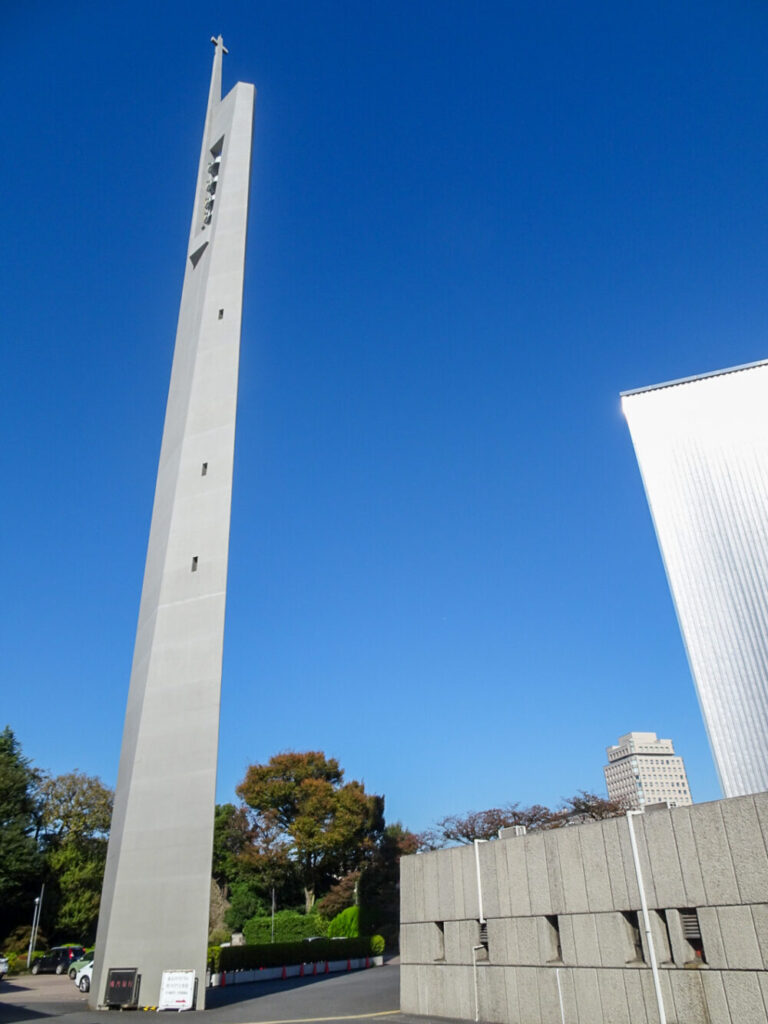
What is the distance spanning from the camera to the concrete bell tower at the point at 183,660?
572 inches

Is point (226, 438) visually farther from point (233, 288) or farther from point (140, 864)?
point (140, 864)

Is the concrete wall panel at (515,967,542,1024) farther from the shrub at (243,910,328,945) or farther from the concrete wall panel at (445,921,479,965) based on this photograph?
the shrub at (243,910,328,945)

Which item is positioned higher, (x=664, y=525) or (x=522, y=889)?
(x=664, y=525)

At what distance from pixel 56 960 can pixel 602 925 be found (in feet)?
89.5

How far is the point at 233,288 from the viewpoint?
21891 millimetres

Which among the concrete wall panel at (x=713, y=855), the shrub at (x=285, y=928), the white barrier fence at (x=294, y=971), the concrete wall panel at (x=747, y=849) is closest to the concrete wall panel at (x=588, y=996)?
the concrete wall panel at (x=713, y=855)

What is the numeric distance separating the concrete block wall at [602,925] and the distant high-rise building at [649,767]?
184265 millimetres

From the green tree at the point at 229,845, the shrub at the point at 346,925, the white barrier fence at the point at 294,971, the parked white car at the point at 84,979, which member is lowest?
the white barrier fence at the point at 294,971

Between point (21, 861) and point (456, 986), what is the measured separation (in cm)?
2660

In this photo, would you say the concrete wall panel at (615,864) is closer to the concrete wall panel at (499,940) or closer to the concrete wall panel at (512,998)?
the concrete wall panel at (499,940)

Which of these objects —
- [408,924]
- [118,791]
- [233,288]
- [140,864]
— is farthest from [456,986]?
[233,288]

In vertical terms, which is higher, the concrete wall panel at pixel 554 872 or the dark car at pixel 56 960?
the concrete wall panel at pixel 554 872

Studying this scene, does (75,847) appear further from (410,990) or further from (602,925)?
(602,925)

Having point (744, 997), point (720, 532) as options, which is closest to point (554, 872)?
point (744, 997)
